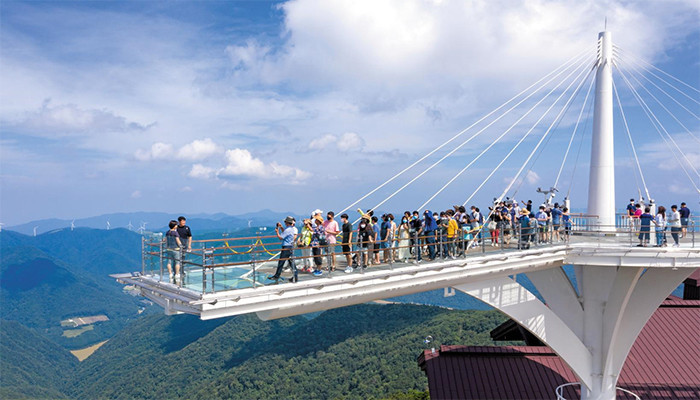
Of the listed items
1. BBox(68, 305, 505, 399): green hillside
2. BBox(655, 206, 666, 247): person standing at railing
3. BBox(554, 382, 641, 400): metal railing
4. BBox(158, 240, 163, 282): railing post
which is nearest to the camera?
BBox(158, 240, 163, 282): railing post

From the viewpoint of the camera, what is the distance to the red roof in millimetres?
21312

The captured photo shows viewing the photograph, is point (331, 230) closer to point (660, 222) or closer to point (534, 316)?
point (534, 316)

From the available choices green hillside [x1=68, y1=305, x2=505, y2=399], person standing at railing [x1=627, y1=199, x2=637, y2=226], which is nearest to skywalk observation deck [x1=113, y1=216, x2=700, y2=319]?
person standing at railing [x1=627, y1=199, x2=637, y2=226]

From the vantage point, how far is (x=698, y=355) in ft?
74.9

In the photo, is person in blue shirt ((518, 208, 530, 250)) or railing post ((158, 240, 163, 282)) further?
person in blue shirt ((518, 208, 530, 250))

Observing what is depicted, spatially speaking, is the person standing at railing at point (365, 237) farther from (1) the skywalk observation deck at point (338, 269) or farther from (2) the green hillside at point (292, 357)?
(2) the green hillside at point (292, 357)

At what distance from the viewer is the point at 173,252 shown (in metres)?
12.9

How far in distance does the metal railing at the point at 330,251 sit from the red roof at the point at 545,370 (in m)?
5.64

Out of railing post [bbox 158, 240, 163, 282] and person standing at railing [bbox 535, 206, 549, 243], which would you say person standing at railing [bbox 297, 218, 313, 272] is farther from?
person standing at railing [bbox 535, 206, 549, 243]

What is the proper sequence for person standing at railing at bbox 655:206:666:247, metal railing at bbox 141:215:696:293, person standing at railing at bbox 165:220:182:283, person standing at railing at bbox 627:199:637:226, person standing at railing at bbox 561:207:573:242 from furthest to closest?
person standing at railing at bbox 627:199:637:226 < person standing at railing at bbox 561:207:573:242 < person standing at railing at bbox 655:206:666:247 < person standing at railing at bbox 165:220:182:283 < metal railing at bbox 141:215:696:293

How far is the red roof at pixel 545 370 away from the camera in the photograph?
21.3 metres

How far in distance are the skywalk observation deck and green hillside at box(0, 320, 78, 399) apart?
5161 inches

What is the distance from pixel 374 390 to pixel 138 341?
104 m

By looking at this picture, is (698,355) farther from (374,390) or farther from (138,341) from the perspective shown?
(138,341)
